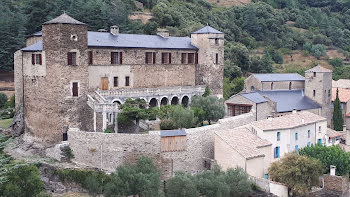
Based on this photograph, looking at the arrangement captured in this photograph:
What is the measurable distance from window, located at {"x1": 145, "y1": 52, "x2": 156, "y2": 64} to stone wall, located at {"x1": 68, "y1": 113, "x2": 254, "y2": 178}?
11.6 metres

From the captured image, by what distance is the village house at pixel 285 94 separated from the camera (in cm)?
4162

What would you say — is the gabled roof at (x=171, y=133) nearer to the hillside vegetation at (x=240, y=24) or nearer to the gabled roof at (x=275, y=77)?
the gabled roof at (x=275, y=77)

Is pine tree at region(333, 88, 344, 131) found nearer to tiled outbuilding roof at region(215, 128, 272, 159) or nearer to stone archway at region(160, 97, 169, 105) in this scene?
tiled outbuilding roof at region(215, 128, 272, 159)

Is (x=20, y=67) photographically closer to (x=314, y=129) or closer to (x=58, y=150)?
(x=58, y=150)

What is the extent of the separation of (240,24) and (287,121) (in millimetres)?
62803

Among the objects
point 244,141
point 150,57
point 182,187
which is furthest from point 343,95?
point 182,187

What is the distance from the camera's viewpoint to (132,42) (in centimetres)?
4116

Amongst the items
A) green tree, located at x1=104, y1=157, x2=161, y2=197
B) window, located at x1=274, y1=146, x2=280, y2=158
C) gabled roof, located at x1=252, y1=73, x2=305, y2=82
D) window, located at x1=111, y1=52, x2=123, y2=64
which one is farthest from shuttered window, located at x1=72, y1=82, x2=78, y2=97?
gabled roof, located at x1=252, y1=73, x2=305, y2=82

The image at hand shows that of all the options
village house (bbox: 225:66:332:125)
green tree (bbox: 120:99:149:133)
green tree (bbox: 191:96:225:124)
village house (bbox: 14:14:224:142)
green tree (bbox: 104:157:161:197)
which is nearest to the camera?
green tree (bbox: 104:157:161:197)

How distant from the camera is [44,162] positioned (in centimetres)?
3256

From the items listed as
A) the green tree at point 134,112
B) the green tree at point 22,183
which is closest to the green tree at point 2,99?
the green tree at point 134,112

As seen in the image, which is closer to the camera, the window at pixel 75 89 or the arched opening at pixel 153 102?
the window at pixel 75 89

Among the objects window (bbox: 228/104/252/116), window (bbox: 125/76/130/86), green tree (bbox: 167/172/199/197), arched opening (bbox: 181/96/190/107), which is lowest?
green tree (bbox: 167/172/199/197)

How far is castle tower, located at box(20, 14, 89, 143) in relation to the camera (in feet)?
111
